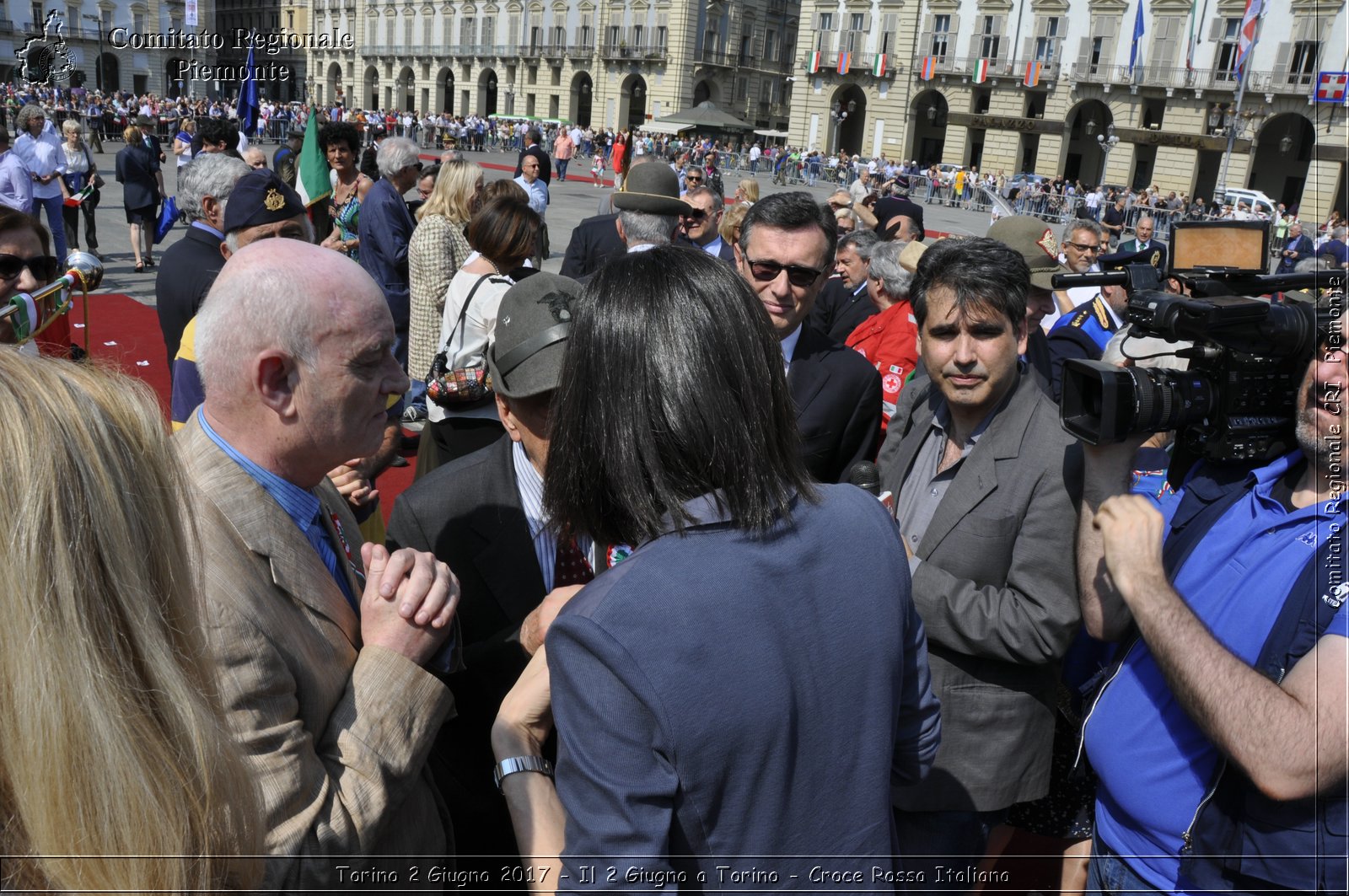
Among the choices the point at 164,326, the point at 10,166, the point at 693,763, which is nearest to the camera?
the point at 693,763

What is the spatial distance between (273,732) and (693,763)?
0.60m

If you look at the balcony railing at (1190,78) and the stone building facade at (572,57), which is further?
the stone building facade at (572,57)

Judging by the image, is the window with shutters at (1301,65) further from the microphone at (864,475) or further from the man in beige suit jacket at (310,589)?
the man in beige suit jacket at (310,589)

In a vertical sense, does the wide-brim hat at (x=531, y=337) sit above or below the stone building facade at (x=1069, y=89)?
below

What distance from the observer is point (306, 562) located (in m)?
1.50

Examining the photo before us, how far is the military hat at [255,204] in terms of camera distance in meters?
3.33

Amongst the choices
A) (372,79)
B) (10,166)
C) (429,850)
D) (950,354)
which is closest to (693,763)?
(429,850)

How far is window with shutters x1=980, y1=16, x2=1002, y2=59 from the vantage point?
46719mm

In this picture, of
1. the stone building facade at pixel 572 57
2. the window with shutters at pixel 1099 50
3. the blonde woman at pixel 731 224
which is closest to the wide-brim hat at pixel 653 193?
the blonde woman at pixel 731 224

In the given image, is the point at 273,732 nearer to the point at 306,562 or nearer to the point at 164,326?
the point at 306,562

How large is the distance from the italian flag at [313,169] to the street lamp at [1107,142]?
4068cm

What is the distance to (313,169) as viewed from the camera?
7.30 m

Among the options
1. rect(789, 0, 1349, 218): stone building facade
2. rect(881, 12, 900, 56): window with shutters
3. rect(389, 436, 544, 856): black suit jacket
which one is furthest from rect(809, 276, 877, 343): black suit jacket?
rect(881, 12, 900, 56): window with shutters

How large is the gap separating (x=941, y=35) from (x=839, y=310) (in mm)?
49432
